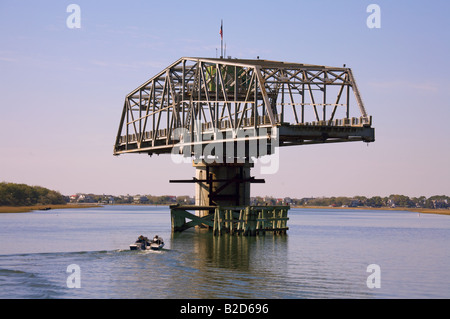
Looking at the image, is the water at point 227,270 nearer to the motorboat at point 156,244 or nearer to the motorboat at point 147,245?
the motorboat at point 156,244

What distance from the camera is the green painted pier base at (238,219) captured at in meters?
78.3

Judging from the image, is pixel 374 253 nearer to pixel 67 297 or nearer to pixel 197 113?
pixel 197 113

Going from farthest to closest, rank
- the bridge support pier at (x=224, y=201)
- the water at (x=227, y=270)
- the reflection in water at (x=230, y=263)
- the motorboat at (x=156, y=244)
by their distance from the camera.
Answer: the bridge support pier at (x=224, y=201) < the motorboat at (x=156, y=244) < the reflection in water at (x=230, y=263) < the water at (x=227, y=270)

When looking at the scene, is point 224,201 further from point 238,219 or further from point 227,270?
point 227,270

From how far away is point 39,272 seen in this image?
50.8 m

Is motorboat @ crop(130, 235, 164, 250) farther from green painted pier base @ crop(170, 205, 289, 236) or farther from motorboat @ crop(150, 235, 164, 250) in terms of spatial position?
green painted pier base @ crop(170, 205, 289, 236)

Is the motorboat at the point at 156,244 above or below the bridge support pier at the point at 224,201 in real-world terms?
below

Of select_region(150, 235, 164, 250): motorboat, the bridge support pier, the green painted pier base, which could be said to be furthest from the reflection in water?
select_region(150, 235, 164, 250): motorboat

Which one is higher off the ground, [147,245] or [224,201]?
[224,201]

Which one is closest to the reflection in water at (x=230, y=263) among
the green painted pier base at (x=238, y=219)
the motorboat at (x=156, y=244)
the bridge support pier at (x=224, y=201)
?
the green painted pier base at (x=238, y=219)

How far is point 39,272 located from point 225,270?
1345 centimetres

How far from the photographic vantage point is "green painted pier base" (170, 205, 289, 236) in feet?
Result: 257

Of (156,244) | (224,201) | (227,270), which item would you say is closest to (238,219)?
(224,201)

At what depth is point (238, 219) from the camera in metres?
82.9
